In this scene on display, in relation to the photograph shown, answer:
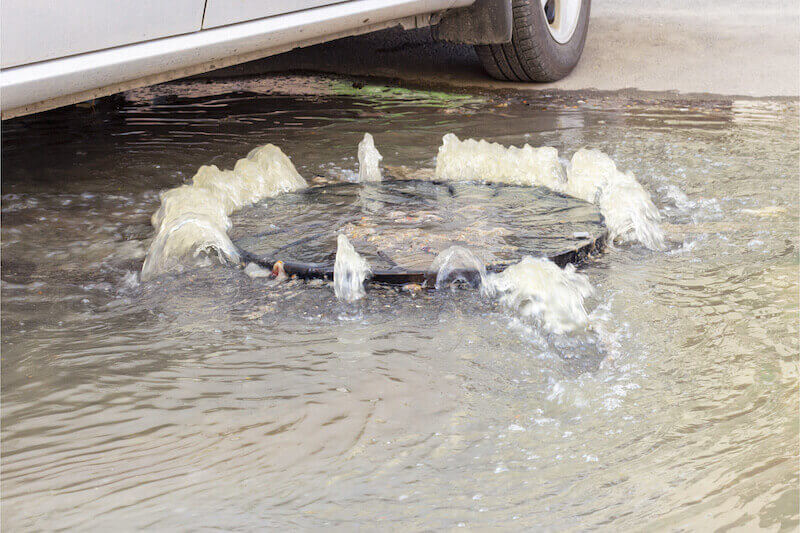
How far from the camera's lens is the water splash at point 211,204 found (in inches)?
100

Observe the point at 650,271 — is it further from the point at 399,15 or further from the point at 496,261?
the point at 399,15

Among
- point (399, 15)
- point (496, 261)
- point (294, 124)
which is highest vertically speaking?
point (399, 15)

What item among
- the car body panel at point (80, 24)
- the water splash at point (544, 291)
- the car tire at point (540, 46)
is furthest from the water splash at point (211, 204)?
the car tire at point (540, 46)

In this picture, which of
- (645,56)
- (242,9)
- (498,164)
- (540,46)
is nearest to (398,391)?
(242,9)

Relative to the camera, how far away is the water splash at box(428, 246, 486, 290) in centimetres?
229

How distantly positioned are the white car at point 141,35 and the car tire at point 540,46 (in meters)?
0.86

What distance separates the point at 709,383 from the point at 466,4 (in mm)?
3243

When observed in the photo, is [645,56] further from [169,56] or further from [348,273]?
[348,273]

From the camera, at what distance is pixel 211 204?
112 inches

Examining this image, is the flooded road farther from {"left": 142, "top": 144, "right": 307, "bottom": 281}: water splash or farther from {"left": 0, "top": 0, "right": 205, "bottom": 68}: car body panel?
{"left": 0, "top": 0, "right": 205, "bottom": 68}: car body panel

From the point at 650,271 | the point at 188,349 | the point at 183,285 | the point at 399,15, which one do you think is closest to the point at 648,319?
the point at 650,271

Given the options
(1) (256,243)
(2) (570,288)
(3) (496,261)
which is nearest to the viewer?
(2) (570,288)

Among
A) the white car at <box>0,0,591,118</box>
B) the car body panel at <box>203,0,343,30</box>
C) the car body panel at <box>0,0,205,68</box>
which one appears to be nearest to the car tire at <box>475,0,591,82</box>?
the white car at <box>0,0,591,118</box>

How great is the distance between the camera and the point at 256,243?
8.55ft
